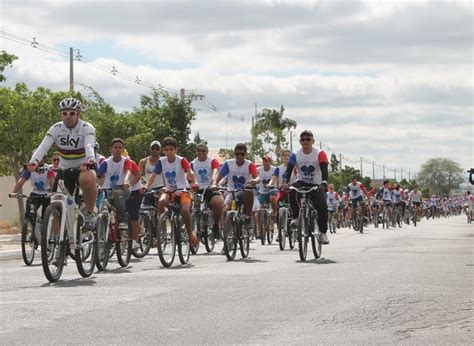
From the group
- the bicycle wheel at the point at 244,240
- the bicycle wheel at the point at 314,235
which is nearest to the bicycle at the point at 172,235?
→ the bicycle wheel at the point at 244,240

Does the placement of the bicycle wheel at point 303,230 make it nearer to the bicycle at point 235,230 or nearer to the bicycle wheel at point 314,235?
the bicycle wheel at point 314,235

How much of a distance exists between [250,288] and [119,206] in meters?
3.94

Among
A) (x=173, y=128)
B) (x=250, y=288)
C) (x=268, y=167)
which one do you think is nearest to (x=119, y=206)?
(x=250, y=288)

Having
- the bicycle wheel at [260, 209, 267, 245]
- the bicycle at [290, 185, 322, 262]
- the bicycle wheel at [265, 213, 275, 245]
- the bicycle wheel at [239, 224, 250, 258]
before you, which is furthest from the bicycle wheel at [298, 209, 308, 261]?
the bicycle wheel at [265, 213, 275, 245]

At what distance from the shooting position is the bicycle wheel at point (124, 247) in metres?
14.7

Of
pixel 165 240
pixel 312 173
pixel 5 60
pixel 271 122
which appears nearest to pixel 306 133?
pixel 312 173

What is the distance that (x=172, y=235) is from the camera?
15492 millimetres

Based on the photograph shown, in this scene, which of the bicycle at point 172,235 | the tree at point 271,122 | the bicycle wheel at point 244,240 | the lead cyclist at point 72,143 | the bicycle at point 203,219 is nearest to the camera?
the lead cyclist at point 72,143

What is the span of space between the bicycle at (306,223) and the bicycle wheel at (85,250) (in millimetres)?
4036

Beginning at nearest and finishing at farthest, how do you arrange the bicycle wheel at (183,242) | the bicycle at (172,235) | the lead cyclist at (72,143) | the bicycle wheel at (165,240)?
the lead cyclist at (72,143) < the bicycle wheel at (165,240) < the bicycle at (172,235) < the bicycle wheel at (183,242)

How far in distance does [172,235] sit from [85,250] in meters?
2.54

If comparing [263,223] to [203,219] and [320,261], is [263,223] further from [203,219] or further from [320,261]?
[320,261]

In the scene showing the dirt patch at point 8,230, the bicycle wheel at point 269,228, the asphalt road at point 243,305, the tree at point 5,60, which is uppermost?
the tree at point 5,60

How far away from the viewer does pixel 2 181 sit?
56.3 meters
